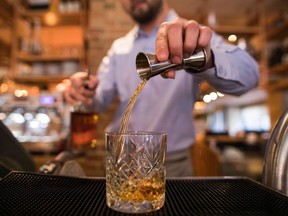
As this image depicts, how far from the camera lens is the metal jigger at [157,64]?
0.48 meters

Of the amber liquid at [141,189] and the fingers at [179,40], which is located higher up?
the fingers at [179,40]

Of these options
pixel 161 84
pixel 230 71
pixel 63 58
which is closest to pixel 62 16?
pixel 63 58

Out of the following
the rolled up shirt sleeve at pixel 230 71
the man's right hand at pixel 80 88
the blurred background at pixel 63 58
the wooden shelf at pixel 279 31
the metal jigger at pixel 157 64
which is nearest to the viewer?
the metal jigger at pixel 157 64

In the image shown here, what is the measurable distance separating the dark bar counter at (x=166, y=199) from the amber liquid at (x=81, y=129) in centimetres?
44

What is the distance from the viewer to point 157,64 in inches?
19.0

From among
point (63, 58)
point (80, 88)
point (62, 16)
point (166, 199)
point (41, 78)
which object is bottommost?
point (166, 199)

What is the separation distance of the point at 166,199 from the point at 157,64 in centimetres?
21

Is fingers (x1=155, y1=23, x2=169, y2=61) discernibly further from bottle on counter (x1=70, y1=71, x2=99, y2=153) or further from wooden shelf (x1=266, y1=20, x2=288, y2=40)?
wooden shelf (x1=266, y1=20, x2=288, y2=40)

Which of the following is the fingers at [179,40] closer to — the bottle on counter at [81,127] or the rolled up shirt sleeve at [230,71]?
the rolled up shirt sleeve at [230,71]

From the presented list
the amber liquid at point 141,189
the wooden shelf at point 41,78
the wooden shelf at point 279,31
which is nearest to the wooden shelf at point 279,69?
the wooden shelf at point 279,31

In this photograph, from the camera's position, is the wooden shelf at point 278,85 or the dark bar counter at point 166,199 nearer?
the dark bar counter at point 166,199

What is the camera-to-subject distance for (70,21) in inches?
129

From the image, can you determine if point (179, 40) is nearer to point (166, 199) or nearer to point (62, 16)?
point (166, 199)

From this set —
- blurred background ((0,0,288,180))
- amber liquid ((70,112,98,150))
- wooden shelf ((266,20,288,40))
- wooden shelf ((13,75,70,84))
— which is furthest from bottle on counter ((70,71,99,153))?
wooden shelf ((266,20,288,40))
